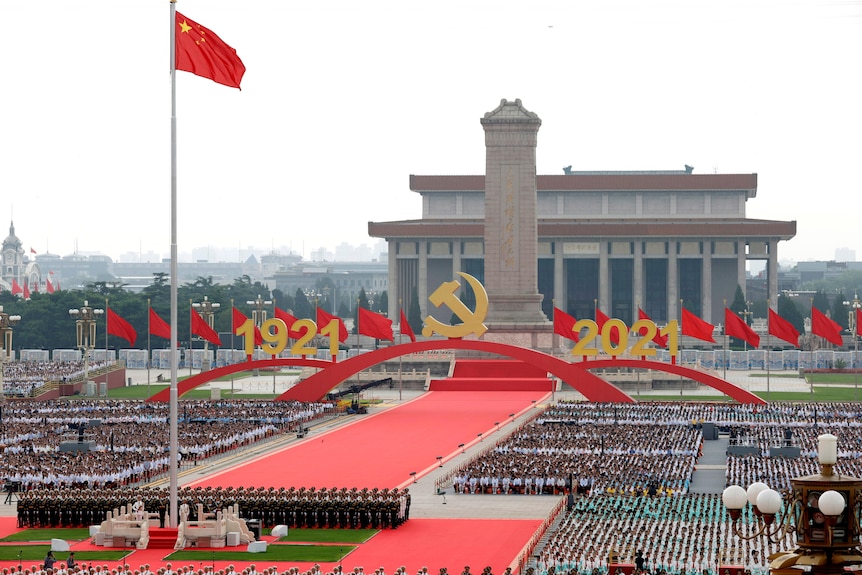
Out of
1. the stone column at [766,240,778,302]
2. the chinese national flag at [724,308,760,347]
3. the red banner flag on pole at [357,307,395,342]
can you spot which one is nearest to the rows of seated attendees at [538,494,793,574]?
the chinese national flag at [724,308,760,347]

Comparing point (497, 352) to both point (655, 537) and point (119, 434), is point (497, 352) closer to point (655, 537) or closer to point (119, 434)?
point (119, 434)

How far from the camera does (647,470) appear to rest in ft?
138

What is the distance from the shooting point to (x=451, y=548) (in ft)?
103

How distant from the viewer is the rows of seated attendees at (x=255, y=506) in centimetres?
3453

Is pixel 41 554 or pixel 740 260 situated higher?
pixel 740 260

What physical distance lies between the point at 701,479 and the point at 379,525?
1265 centimetres

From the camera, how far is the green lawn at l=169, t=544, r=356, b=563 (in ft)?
100

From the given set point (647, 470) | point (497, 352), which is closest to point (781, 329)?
point (497, 352)

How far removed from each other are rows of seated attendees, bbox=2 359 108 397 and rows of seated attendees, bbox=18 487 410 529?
1520 inches

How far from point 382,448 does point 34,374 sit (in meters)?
38.1

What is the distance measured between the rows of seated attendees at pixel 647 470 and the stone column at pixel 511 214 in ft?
89.5

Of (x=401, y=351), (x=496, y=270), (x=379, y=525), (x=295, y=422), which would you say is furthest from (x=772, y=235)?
(x=379, y=525)

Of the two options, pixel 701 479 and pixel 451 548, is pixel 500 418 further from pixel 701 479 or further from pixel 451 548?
pixel 451 548

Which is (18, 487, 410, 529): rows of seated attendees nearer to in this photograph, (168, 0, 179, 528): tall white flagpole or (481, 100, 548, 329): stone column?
(168, 0, 179, 528): tall white flagpole
